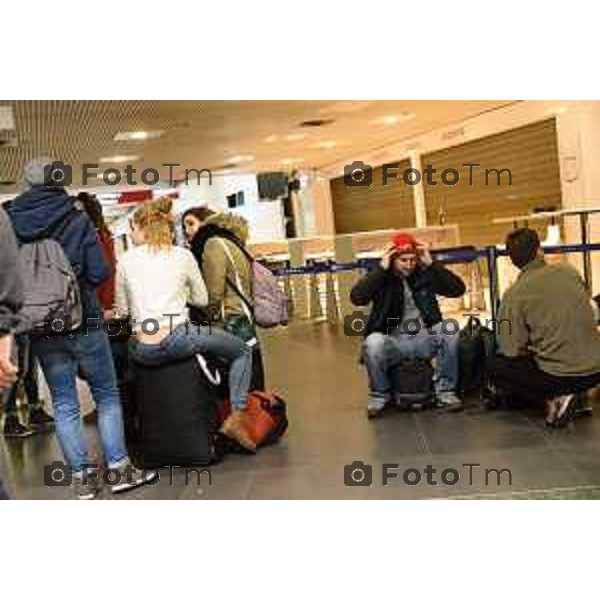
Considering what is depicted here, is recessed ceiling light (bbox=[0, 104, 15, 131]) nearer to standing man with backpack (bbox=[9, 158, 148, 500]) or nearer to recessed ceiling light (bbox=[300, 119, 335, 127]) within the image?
standing man with backpack (bbox=[9, 158, 148, 500])

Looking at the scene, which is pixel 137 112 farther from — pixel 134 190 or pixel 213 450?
pixel 134 190

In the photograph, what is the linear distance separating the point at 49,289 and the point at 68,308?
0.33 feet

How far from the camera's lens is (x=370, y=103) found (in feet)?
30.1

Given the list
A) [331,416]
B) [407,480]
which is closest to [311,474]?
[407,480]

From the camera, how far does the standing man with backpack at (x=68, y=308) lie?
3.26 meters

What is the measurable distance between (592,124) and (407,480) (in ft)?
22.8

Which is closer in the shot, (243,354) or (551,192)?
(243,354)

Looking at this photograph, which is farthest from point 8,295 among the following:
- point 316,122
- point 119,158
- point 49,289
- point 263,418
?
point 119,158

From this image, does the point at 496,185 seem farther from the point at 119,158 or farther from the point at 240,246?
the point at 240,246

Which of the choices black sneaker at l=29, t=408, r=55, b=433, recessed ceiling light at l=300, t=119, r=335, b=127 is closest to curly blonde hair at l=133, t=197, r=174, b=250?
black sneaker at l=29, t=408, r=55, b=433

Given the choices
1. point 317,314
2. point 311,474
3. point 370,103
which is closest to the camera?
point 311,474

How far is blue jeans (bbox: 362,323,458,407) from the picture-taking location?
457cm

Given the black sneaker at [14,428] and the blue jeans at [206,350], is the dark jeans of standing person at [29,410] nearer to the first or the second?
the black sneaker at [14,428]

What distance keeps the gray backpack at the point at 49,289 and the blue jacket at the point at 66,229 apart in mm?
50
